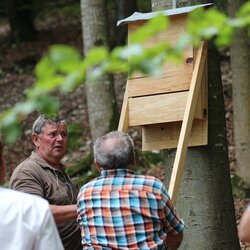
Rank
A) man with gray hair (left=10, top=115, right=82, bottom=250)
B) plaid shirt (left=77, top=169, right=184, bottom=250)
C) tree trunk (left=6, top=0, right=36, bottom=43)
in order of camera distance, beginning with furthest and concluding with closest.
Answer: tree trunk (left=6, top=0, right=36, bottom=43), man with gray hair (left=10, top=115, right=82, bottom=250), plaid shirt (left=77, top=169, right=184, bottom=250)

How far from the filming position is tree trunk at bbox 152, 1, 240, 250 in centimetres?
641

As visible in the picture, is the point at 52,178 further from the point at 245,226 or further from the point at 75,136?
the point at 75,136

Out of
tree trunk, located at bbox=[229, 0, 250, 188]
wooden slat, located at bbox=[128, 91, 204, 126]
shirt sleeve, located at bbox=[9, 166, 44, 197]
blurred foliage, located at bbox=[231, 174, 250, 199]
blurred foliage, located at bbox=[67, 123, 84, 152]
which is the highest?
wooden slat, located at bbox=[128, 91, 204, 126]

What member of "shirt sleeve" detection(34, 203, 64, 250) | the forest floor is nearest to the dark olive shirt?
"shirt sleeve" detection(34, 203, 64, 250)

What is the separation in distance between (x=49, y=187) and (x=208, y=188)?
1.55 meters

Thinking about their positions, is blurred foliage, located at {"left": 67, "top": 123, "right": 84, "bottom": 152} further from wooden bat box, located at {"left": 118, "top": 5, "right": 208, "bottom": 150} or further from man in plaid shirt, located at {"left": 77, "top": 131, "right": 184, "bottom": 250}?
man in plaid shirt, located at {"left": 77, "top": 131, "right": 184, "bottom": 250}

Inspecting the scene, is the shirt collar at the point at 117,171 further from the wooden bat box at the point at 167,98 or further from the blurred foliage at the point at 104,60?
the blurred foliage at the point at 104,60

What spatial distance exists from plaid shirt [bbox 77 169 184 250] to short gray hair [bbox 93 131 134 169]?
41mm

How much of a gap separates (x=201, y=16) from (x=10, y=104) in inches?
620

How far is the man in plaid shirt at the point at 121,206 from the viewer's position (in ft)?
14.9

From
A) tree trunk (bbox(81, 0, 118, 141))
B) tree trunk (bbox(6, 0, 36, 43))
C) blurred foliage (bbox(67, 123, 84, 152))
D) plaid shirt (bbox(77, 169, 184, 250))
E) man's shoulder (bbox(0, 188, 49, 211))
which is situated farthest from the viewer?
tree trunk (bbox(6, 0, 36, 43))

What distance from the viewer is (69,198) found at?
5.50 m

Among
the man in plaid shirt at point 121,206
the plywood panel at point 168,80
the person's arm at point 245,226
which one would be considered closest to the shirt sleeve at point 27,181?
the man in plaid shirt at point 121,206

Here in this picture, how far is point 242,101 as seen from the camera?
11.1 metres
